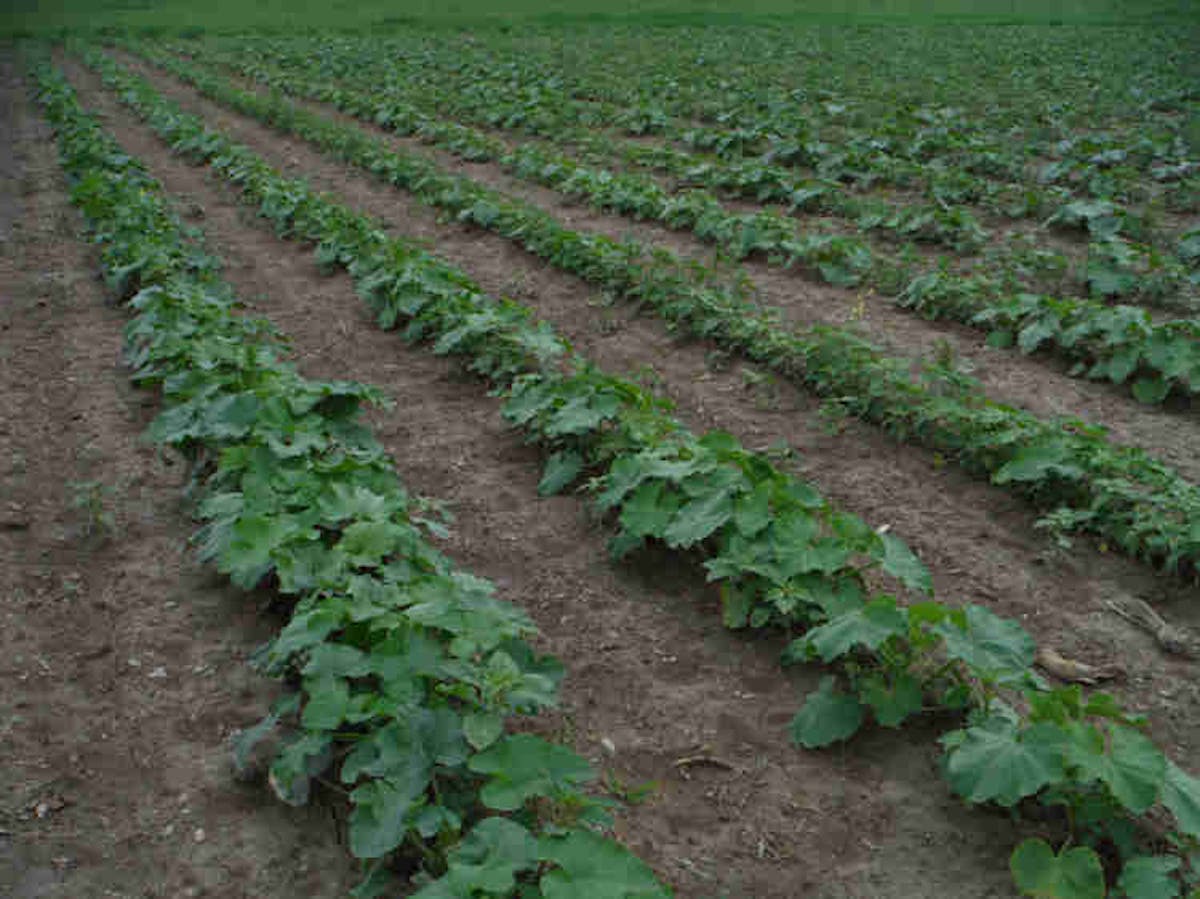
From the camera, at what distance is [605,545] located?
4941mm

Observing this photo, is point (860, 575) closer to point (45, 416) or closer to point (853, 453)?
point (853, 453)

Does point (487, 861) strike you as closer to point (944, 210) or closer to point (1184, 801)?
point (1184, 801)

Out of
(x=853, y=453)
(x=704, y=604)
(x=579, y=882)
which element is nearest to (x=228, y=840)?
(x=579, y=882)

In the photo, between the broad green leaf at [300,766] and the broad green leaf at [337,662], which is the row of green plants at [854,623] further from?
the broad green leaf at [300,766]

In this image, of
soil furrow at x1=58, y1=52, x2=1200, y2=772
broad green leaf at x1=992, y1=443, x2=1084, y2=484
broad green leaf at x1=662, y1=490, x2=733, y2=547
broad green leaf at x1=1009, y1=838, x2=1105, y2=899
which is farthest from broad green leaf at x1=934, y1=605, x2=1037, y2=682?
broad green leaf at x1=992, y1=443, x2=1084, y2=484

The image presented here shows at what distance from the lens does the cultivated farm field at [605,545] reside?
3.10 meters

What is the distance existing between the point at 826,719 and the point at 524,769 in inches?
46.7

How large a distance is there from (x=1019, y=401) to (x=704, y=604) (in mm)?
2943

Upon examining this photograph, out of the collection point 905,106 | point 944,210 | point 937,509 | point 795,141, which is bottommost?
point 937,509

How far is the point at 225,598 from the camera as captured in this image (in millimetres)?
4504

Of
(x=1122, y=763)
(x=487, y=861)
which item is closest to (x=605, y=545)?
(x=487, y=861)

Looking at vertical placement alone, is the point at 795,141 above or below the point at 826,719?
above

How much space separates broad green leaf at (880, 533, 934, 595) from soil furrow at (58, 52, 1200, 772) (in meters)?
0.66

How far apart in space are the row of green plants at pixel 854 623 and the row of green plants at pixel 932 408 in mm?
1143
